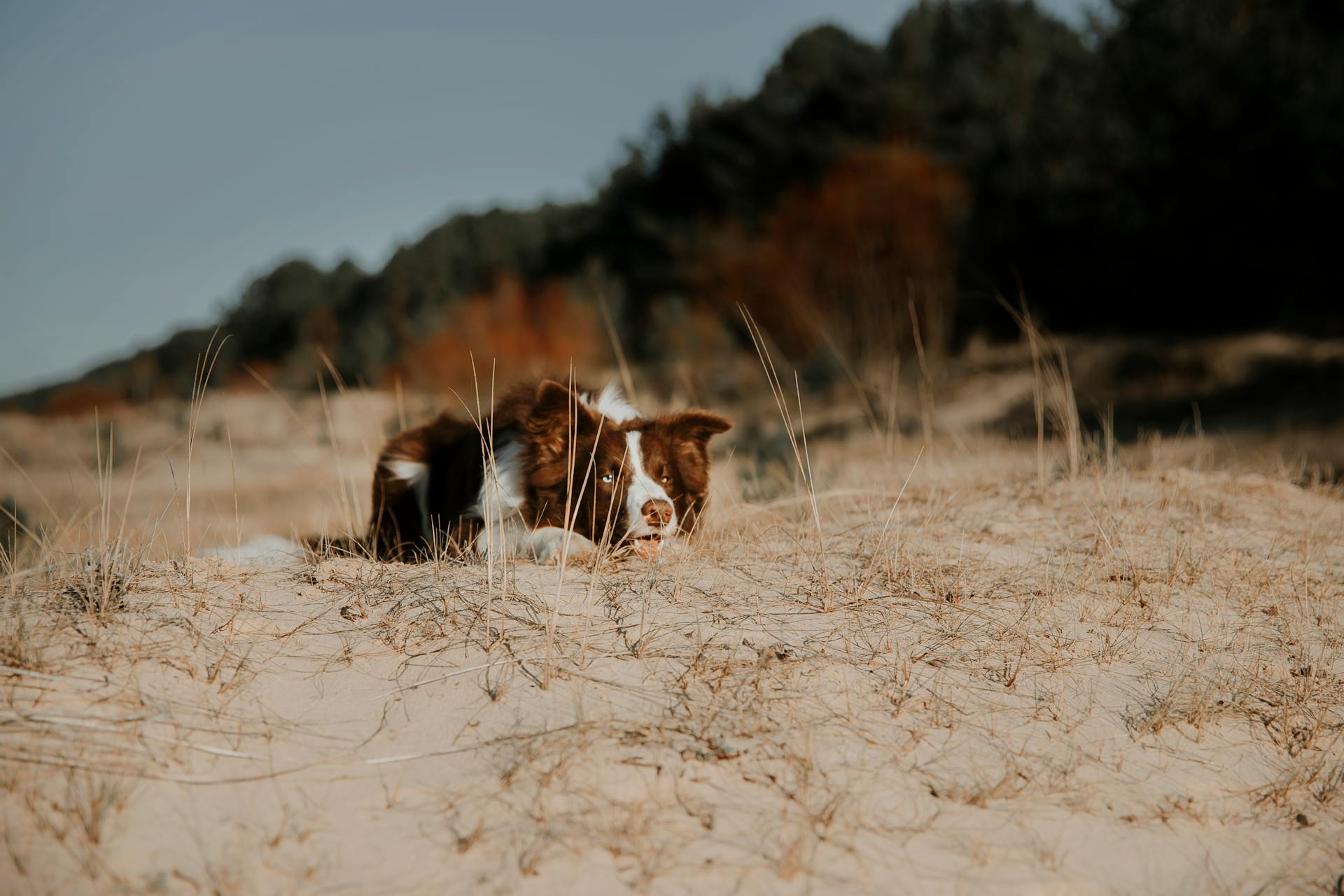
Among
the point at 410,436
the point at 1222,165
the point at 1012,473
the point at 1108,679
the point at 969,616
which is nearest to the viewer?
the point at 1108,679

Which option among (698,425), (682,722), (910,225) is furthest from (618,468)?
(910,225)

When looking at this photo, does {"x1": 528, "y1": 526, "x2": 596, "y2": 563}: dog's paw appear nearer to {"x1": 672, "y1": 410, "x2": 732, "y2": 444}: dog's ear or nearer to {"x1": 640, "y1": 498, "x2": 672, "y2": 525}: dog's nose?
{"x1": 640, "y1": 498, "x2": 672, "y2": 525}: dog's nose

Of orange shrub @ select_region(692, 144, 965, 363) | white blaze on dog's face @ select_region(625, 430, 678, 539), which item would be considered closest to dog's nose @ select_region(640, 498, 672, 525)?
white blaze on dog's face @ select_region(625, 430, 678, 539)

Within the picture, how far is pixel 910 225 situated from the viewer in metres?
21.4

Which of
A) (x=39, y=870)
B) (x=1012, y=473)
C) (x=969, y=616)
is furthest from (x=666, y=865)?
(x=1012, y=473)

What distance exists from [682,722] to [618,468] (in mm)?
2029

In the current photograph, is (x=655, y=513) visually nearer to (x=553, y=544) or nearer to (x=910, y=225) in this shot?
(x=553, y=544)

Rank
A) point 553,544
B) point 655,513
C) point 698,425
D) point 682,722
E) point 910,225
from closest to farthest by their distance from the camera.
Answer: point 682,722 → point 655,513 → point 553,544 → point 698,425 → point 910,225

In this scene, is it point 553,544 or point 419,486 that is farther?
point 419,486

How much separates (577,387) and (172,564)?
240 centimetres

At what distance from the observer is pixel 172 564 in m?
3.91

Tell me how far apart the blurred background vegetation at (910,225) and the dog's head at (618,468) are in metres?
1.51

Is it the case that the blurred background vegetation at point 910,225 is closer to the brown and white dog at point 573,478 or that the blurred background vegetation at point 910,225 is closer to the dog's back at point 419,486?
the dog's back at point 419,486

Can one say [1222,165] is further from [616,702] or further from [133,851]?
[133,851]
